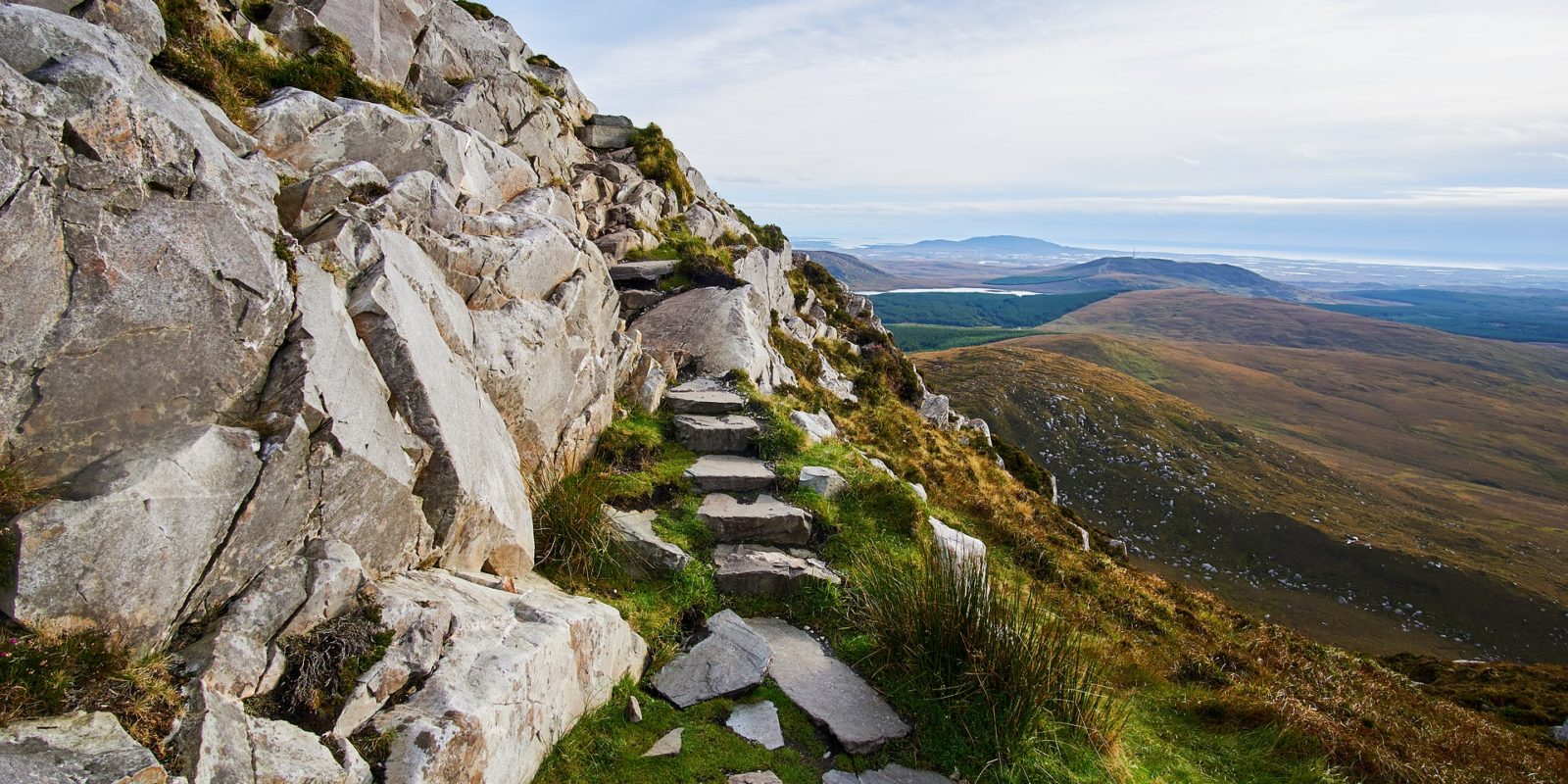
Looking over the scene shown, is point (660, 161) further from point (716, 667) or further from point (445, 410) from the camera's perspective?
point (716, 667)

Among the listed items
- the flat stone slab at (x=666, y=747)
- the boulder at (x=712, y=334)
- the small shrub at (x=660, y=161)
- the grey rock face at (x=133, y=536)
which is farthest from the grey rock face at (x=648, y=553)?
the small shrub at (x=660, y=161)

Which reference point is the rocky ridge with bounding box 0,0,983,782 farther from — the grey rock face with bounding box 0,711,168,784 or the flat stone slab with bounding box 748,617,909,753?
the flat stone slab with bounding box 748,617,909,753

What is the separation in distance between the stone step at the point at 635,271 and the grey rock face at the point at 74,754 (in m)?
16.1

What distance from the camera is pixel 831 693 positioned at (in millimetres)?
8297

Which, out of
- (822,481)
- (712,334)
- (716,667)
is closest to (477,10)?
(712,334)

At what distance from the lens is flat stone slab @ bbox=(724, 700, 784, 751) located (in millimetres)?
7480

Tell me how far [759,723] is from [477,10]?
1055 inches

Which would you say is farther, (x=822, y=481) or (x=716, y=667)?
(x=822, y=481)


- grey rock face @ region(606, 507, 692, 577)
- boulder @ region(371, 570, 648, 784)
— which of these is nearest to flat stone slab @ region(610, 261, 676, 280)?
grey rock face @ region(606, 507, 692, 577)

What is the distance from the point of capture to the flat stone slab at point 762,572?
1016cm

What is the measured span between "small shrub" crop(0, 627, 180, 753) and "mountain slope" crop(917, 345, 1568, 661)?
74383 mm

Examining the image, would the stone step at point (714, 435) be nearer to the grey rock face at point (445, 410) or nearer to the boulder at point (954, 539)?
the boulder at point (954, 539)

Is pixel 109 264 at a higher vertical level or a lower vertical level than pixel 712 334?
higher

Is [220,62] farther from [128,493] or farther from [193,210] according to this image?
[128,493]
